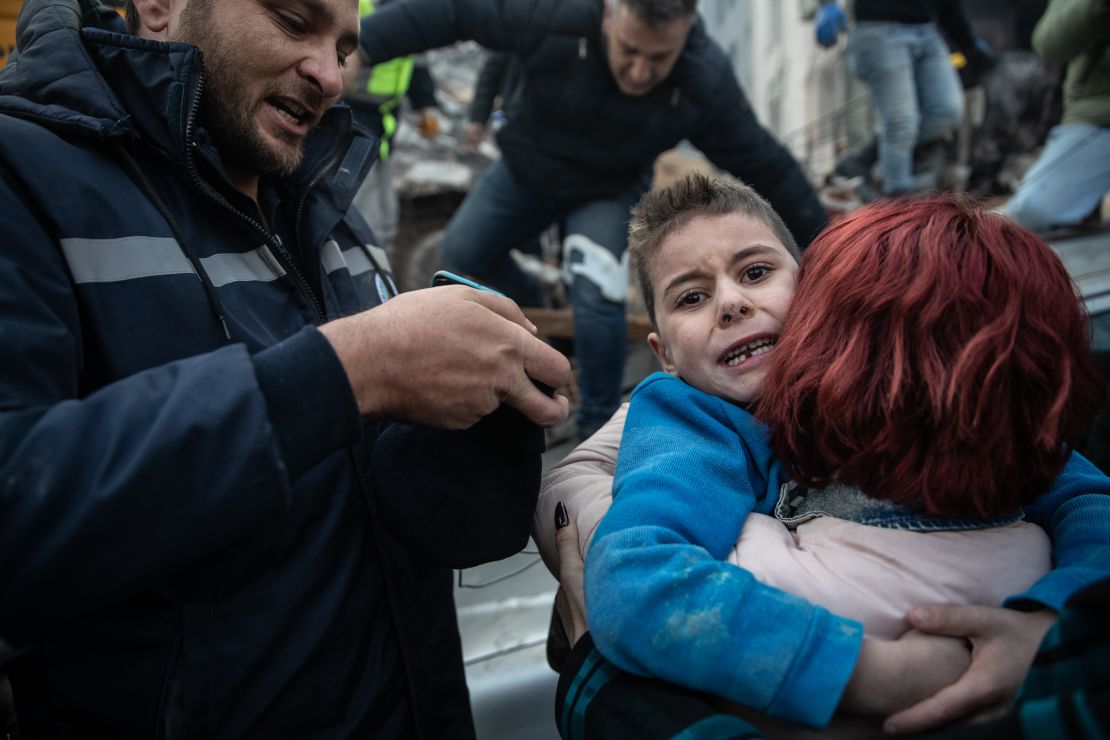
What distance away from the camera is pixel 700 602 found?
936mm

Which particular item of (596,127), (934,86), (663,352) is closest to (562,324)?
(596,127)

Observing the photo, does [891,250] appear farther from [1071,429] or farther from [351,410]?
[351,410]

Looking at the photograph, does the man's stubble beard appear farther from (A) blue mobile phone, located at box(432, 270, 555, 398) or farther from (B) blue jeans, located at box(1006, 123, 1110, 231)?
(B) blue jeans, located at box(1006, 123, 1110, 231)

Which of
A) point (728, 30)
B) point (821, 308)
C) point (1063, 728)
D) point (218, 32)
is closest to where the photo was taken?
point (1063, 728)

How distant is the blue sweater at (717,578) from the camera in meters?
0.89

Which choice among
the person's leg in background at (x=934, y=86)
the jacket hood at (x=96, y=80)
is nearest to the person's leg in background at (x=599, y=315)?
the jacket hood at (x=96, y=80)

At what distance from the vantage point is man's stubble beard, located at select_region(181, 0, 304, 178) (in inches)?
55.7

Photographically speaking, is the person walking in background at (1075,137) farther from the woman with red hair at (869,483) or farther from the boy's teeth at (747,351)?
the boy's teeth at (747,351)

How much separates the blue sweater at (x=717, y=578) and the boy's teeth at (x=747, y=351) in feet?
0.53

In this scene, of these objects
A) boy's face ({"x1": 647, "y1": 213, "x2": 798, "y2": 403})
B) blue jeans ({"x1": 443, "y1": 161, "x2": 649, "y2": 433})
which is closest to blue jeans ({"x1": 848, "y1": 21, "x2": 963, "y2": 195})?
blue jeans ({"x1": 443, "y1": 161, "x2": 649, "y2": 433})

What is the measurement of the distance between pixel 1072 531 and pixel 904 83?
475cm

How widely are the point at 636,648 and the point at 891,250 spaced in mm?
730

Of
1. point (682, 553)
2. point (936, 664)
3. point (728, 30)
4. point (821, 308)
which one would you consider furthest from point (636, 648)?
point (728, 30)

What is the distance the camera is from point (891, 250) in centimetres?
114
